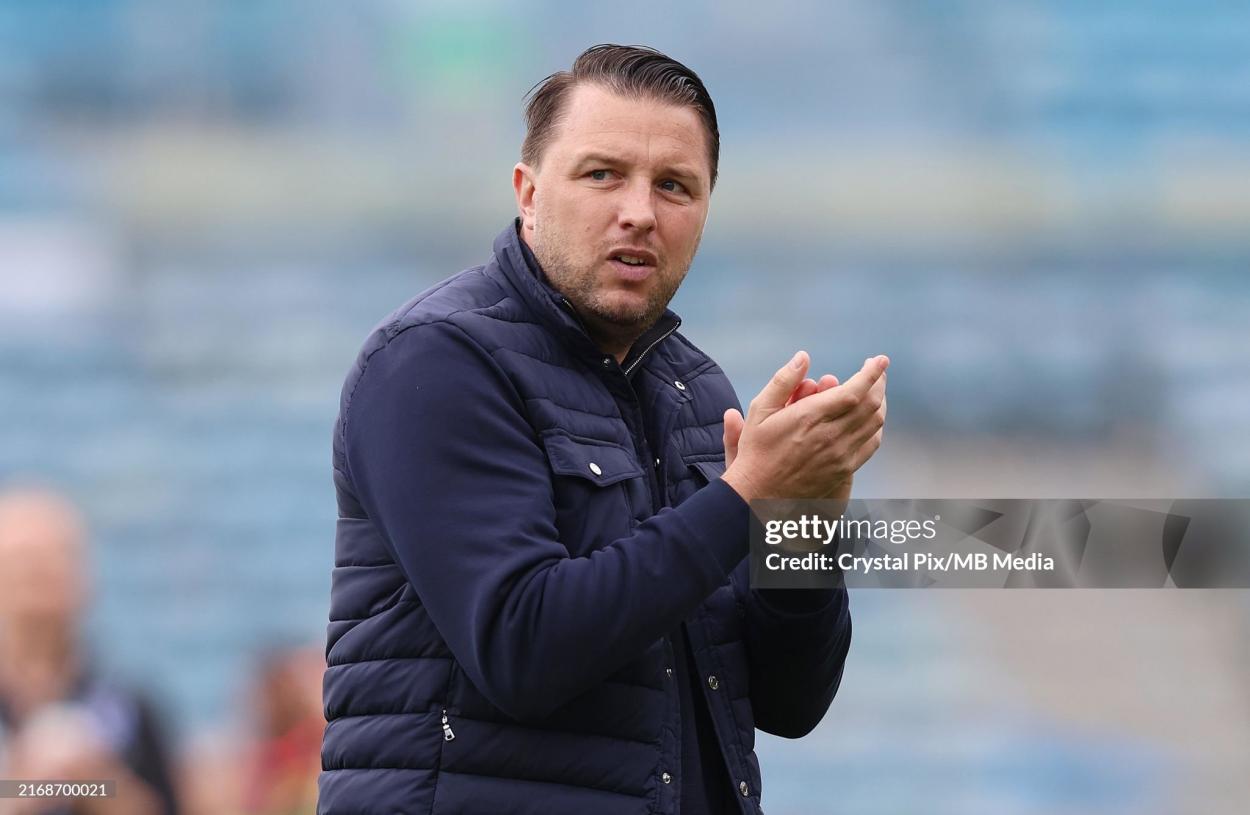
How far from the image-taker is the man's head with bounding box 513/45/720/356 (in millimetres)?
1548

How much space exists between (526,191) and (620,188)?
132 mm

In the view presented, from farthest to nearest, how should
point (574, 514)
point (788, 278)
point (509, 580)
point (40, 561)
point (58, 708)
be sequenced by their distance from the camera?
1. point (788, 278)
2. point (40, 561)
3. point (58, 708)
4. point (574, 514)
5. point (509, 580)

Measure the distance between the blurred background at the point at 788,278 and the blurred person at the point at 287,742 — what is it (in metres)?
0.28

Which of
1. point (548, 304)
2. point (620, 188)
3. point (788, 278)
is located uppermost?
point (788, 278)

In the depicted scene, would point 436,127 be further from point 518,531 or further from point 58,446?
point 518,531

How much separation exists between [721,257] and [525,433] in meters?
3.43

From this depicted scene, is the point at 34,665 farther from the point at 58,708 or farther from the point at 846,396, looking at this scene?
the point at 846,396

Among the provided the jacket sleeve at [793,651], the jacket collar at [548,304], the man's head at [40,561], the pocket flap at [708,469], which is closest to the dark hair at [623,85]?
the jacket collar at [548,304]

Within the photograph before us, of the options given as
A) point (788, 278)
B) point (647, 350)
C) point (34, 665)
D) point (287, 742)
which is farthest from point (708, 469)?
point (788, 278)

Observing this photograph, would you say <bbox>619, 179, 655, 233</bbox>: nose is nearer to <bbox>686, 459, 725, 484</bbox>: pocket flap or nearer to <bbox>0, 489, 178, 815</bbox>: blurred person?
<bbox>686, 459, 725, 484</bbox>: pocket flap

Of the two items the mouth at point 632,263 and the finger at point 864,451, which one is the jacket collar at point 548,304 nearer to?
the mouth at point 632,263

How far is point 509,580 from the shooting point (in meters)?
1.34

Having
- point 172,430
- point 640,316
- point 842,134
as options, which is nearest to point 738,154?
point 842,134

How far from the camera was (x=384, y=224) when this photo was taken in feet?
15.8
